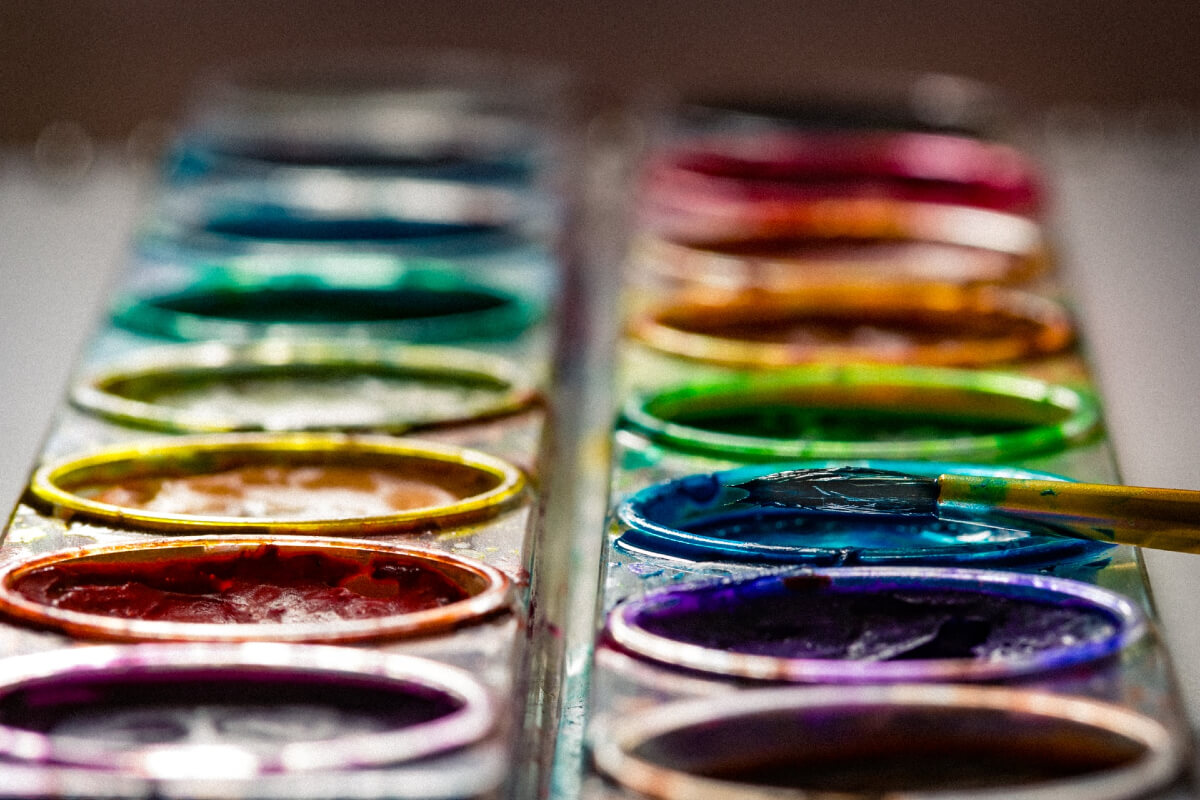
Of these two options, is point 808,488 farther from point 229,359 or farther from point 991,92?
point 991,92

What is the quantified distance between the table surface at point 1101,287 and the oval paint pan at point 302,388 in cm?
8

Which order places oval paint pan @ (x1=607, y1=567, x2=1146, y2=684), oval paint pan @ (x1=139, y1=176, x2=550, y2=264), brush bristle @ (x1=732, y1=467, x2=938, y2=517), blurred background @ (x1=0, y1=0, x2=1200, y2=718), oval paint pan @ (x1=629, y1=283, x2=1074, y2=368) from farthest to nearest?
1. blurred background @ (x1=0, y1=0, x2=1200, y2=718)
2. oval paint pan @ (x1=139, y1=176, x2=550, y2=264)
3. oval paint pan @ (x1=629, y1=283, x2=1074, y2=368)
4. brush bristle @ (x1=732, y1=467, x2=938, y2=517)
5. oval paint pan @ (x1=607, y1=567, x2=1146, y2=684)

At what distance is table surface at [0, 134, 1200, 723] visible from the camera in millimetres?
1480

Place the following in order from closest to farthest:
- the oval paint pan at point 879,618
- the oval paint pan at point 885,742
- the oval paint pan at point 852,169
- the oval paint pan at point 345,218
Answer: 1. the oval paint pan at point 885,742
2. the oval paint pan at point 879,618
3. the oval paint pan at point 345,218
4. the oval paint pan at point 852,169

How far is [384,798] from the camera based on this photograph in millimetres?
853

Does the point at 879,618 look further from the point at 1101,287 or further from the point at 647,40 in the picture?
the point at 647,40

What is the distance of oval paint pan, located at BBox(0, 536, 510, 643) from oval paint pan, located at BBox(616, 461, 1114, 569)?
0.14 meters

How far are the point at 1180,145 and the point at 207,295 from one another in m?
1.46

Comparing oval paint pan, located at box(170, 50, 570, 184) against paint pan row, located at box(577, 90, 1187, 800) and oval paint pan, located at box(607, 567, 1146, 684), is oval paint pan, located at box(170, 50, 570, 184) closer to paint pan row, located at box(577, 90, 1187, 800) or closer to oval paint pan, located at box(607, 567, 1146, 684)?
paint pan row, located at box(577, 90, 1187, 800)

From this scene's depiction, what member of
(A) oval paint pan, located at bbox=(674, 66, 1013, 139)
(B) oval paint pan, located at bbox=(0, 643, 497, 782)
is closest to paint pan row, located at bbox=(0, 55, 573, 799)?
(B) oval paint pan, located at bbox=(0, 643, 497, 782)

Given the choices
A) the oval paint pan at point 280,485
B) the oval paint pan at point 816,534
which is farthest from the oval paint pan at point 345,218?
the oval paint pan at point 816,534

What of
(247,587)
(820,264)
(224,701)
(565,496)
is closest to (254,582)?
(247,587)

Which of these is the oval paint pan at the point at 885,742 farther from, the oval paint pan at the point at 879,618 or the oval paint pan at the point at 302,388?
the oval paint pan at the point at 302,388

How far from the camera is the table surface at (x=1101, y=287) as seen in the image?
148 centimetres
